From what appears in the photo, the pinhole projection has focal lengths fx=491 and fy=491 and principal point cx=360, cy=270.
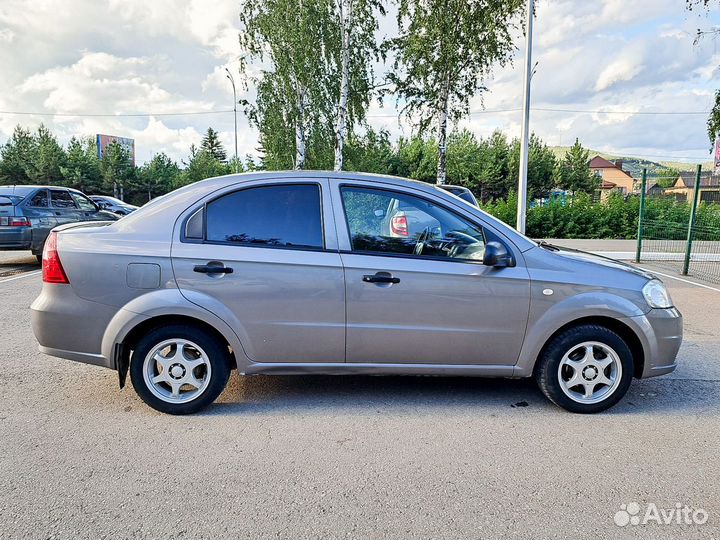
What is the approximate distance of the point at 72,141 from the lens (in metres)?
47.6

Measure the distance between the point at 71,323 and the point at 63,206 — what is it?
31.8ft

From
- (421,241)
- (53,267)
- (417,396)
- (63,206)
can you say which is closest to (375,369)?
(417,396)

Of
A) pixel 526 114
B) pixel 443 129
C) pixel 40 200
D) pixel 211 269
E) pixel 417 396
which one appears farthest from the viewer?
pixel 443 129

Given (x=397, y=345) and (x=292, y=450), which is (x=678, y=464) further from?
(x=292, y=450)

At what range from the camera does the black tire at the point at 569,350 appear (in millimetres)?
3625

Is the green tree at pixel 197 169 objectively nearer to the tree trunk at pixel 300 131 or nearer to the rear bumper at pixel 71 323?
the tree trunk at pixel 300 131

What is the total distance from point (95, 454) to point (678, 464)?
3.61 meters

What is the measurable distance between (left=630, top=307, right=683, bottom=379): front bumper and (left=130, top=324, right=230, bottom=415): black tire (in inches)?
120

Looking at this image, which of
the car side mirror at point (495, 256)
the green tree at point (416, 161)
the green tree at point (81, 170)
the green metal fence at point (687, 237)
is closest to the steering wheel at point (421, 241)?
the car side mirror at point (495, 256)

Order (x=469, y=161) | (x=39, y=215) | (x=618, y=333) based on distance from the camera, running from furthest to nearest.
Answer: (x=469, y=161) → (x=39, y=215) → (x=618, y=333)

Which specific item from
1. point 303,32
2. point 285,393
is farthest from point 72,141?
point 285,393

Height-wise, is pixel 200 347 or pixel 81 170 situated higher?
pixel 81 170

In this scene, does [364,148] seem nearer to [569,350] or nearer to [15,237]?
[15,237]

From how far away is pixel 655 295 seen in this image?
147 inches
